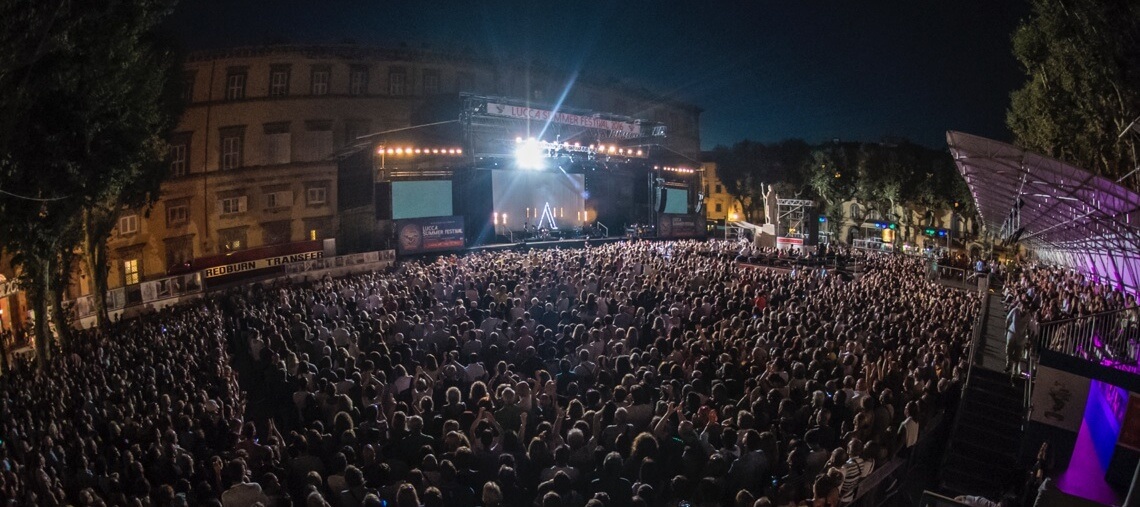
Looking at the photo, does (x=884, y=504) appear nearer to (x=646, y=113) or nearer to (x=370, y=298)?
(x=370, y=298)

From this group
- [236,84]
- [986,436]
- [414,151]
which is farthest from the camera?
[236,84]

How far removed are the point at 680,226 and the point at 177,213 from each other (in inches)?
1002

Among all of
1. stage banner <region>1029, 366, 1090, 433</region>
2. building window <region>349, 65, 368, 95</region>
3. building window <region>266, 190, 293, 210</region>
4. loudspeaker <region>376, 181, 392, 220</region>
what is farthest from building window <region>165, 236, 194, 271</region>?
stage banner <region>1029, 366, 1090, 433</region>

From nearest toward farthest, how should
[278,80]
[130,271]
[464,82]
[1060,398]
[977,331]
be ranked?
[1060,398] → [977,331] → [130,271] → [278,80] → [464,82]

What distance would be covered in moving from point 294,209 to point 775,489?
29460 millimetres

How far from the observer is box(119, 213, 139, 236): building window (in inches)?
961

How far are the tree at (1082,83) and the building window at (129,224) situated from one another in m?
32.7

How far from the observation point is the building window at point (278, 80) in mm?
28812

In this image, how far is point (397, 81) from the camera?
104ft

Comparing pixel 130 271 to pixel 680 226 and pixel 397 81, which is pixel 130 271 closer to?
pixel 397 81

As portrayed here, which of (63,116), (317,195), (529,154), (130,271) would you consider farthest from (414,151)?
(130,271)

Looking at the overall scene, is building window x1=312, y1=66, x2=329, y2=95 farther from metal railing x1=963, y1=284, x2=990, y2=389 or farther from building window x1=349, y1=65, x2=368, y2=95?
metal railing x1=963, y1=284, x2=990, y2=389

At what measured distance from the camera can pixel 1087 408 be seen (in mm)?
6160

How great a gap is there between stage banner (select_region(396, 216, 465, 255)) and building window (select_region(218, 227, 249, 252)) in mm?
11008
